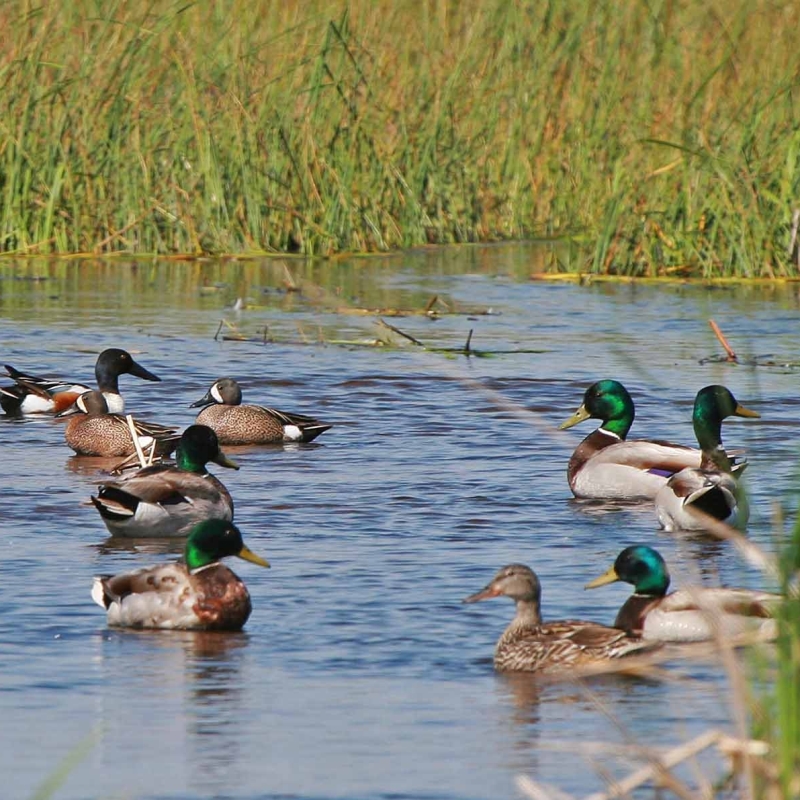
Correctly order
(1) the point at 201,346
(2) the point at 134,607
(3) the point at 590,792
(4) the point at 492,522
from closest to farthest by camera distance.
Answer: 1. (3) the point at 590,792
2. (2) the point at 134,607
3. (4) the point at 492,522
4. (1) the point at 201,346

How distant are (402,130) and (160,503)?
34.1 ft

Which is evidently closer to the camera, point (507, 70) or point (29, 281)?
point (29, 281)

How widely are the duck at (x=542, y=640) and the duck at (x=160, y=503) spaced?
7.07ft

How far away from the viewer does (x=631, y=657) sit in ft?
21.8

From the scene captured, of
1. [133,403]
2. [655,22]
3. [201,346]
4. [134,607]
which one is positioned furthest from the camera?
[655,22]

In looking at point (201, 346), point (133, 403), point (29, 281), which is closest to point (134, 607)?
point (133, 403)

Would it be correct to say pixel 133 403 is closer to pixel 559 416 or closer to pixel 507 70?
pixel 559 416

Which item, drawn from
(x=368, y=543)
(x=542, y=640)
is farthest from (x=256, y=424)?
(x=542, y=640)

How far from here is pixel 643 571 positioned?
7207 millimetres

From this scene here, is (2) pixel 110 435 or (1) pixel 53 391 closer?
(2) pixel 110 435

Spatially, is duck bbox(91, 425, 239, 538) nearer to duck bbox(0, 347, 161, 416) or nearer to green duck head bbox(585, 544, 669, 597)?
green duck head bbox(585, 544, 669, 597)

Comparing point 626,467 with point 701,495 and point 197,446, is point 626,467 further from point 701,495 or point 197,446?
point 197,446

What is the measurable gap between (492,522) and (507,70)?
36.9 feet

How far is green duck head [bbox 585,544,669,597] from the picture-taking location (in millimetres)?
7184
